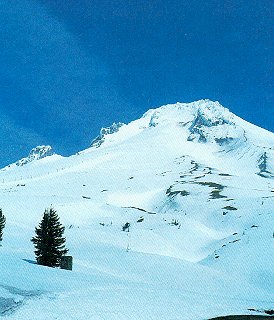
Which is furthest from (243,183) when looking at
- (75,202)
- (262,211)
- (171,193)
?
(75,202)

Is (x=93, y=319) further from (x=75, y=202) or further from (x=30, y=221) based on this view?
(x=75, y=202)

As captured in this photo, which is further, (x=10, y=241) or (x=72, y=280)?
(x=10, y=241)

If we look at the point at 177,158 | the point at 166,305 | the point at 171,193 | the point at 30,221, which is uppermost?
the point at 177,158

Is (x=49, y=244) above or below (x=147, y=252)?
below

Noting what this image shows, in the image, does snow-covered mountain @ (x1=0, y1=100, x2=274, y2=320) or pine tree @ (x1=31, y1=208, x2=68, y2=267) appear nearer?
snow-covered mountain @ (x1=0, y1=100, x2=274, y2=320)

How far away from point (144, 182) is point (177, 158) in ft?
177

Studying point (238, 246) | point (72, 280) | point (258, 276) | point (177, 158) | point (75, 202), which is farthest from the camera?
point (177, 158)

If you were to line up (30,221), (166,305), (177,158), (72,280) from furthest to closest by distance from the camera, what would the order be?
(177,158), (30,221), (72,280), (166,305)

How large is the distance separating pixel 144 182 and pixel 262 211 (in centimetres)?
7045

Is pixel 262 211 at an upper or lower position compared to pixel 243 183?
lower

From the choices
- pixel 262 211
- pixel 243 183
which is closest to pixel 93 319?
pixel 262 211

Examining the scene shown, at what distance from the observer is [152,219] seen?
2419 inches

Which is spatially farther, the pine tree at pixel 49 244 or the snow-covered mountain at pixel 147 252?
the pine tree at pixel 49 244

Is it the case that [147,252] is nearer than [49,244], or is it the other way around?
[49,244]
